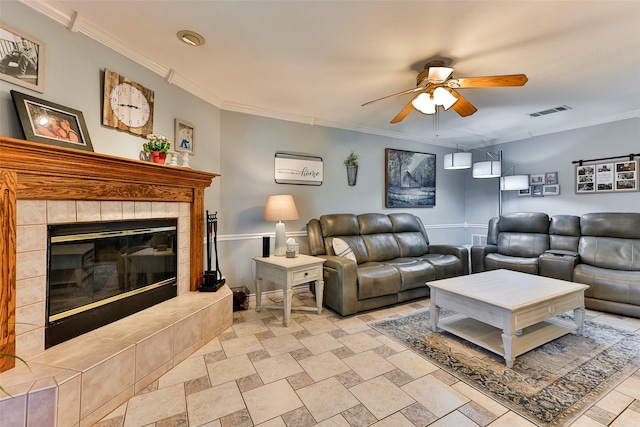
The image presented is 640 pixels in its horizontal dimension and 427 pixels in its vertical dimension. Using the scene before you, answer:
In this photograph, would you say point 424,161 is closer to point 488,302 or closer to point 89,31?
point 488,302

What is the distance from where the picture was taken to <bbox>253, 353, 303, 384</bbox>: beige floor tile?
1931 mm

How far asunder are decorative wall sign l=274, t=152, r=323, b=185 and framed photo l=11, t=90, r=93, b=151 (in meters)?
2.05

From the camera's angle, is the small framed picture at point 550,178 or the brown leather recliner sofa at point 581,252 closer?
the brown leather recliner sofa at point 581,252

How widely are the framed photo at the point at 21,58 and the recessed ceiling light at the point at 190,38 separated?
81 centimetres

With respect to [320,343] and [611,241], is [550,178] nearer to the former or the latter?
[611,241]

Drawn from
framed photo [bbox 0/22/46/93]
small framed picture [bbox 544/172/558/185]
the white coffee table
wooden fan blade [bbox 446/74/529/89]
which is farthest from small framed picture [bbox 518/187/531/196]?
framed photo [bbox 0/22/46/93]

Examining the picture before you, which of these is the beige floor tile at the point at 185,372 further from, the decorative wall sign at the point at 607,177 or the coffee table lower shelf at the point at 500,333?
the decorative wall sign at the point at 607,177

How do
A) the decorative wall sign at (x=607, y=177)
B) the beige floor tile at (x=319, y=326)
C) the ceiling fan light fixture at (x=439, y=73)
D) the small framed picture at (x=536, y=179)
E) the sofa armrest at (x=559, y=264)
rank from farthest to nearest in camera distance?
the small framed picture at (x=536, y=179), the decorative wall sign at (x=607, y=177), the sofa armrest at (x=559, y=264), the beige floor tile at (x=319, y=326), the ceiling fan light fixture at (x=439, y=73)

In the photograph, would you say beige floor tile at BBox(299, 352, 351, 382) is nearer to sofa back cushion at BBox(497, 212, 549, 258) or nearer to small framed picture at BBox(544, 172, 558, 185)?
sofa back cushion at BBox(497, 212, 549, 258)

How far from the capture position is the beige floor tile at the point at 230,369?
1900 millimetres

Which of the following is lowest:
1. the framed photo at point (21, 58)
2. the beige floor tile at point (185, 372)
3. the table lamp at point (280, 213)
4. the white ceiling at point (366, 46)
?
the beige floor tile at point (185, 372)

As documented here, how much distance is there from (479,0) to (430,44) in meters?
0.45

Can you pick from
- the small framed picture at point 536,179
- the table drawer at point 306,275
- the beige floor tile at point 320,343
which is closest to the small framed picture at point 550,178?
the small framed picture at point 536,179

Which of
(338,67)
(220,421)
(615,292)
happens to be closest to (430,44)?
(338,67)
